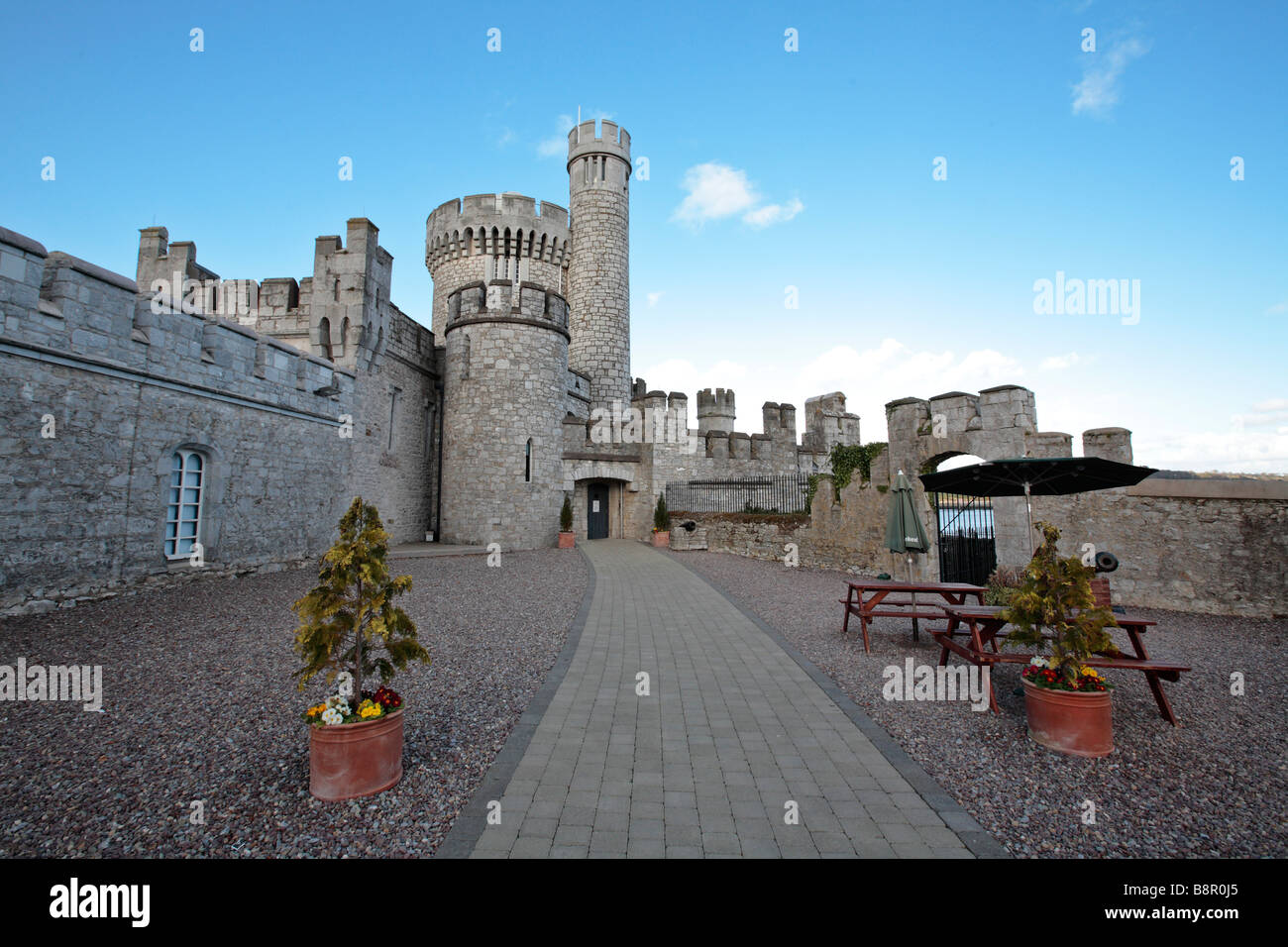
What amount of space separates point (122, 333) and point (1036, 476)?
1321cm

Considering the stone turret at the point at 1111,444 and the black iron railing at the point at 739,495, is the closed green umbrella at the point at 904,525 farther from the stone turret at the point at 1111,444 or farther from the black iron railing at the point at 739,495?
the black iron railing at the point at 739,495

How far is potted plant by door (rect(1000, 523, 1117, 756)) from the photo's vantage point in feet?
12.4

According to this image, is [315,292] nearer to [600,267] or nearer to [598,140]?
[600,267]

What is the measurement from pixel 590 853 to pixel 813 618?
6.34 m

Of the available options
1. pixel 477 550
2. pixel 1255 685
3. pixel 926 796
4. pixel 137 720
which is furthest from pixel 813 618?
pixel 477 550

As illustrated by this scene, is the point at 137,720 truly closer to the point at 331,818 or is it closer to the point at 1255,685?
the point at 331,818

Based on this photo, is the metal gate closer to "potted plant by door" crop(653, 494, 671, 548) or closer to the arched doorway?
the arched doorway

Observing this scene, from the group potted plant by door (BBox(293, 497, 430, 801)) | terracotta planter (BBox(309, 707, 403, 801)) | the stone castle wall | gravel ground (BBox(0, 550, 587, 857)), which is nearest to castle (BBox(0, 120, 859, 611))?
the stone castle wall

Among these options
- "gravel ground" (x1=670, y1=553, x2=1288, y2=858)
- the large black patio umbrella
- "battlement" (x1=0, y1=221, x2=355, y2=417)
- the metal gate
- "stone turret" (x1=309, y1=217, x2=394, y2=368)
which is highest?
"stone turret" (x1=309, y1=217, x2=394, y2=368)

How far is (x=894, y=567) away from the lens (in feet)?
38.6

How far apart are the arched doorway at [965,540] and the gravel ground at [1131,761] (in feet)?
13.8

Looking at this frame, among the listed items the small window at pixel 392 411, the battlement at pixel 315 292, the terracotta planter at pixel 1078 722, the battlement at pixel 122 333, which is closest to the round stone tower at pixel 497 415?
the small window at pixel 392 411

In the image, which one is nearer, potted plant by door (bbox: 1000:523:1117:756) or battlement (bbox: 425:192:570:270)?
potted plant by door (bbox: 1000:523:1117:756)
